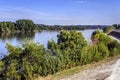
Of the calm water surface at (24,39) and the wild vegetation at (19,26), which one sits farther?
the wild vegetation at (19,26)

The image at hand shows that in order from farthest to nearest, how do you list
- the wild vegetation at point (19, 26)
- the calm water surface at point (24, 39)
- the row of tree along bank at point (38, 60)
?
the wild vegetation at point (19, 26) < the calm water surface at point (24, 39) < the row of tree along bank at point (38, 60)

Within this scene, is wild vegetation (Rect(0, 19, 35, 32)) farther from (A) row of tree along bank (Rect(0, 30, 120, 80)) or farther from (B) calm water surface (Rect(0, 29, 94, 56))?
(A) row of tree along bank (Rect(0, 30, 120, 80))

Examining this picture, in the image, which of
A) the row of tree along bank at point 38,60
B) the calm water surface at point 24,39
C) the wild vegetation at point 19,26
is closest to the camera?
the row of tree along bank at point 38,60

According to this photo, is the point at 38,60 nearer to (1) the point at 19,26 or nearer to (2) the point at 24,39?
(2) the point at 24,39

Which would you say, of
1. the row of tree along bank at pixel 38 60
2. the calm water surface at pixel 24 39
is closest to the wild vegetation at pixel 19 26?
the calm water surface at pixel 24 39

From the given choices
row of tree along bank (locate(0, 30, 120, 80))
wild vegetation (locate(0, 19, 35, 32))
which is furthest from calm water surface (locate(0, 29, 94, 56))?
wild vegetation (locate(0, 19, 35, 32))

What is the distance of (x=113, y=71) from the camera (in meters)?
15.2

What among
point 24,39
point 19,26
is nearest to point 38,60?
point 24,39

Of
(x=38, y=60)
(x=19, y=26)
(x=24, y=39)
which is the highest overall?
(x=24, y=39)

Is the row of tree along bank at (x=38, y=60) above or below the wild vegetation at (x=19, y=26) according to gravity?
above

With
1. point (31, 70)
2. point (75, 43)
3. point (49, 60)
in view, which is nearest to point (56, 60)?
point (49, 60)

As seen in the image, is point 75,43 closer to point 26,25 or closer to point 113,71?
point 113,71

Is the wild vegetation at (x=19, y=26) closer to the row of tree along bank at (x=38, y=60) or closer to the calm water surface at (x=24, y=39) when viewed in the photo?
the calm water surface at (x=24, y=39)

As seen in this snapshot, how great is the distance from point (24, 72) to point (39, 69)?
3.07 ft
